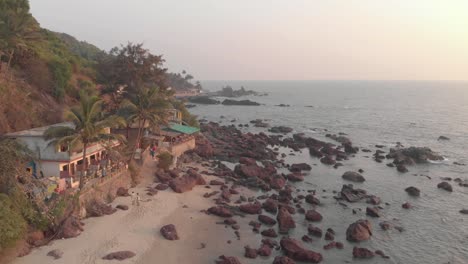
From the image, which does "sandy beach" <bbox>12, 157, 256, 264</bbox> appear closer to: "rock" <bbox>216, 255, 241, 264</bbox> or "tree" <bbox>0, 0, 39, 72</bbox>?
"rock" <bbox>216, 255, 241, 264</bbox>

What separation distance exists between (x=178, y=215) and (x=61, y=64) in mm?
26823

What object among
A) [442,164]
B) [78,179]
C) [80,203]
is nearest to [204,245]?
[80,203]

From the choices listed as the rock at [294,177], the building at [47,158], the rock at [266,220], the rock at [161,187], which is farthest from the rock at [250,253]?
the rock at [294,177]

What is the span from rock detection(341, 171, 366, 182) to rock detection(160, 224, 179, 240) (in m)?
24.9

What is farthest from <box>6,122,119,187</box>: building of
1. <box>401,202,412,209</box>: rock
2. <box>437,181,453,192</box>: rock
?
<box>437,181,453,192</box>: rock

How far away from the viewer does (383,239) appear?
26516 millimetres

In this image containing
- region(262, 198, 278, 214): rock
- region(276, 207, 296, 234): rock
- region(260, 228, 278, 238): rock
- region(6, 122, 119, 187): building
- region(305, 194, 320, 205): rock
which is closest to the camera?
region(6, 122, 119, 187): building

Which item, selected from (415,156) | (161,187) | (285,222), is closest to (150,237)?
(161,187)

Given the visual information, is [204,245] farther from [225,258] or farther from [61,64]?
[61,64]

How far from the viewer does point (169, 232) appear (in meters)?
23.0

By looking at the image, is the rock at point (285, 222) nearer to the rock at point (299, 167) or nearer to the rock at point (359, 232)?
the rock at point (359, 232)

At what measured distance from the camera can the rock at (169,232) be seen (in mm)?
22719

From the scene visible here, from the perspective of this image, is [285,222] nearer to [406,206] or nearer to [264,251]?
[264,251]

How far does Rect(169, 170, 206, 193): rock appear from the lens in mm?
30453
